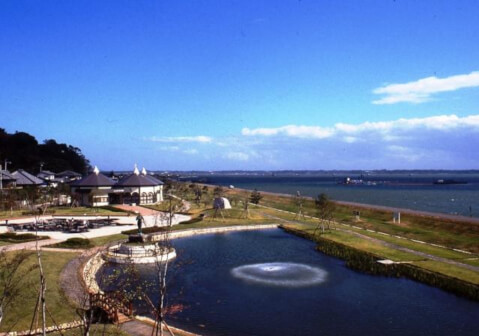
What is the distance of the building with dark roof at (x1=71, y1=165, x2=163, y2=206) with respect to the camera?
Answer: 66.6 m

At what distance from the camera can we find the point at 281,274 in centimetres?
2667

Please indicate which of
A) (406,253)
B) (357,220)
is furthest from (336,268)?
(357,220)

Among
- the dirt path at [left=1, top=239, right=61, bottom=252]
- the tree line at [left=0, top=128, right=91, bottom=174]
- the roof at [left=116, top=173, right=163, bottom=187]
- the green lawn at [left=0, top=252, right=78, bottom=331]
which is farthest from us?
the tree line at [left=0, top=128, right=91, bottom=174]

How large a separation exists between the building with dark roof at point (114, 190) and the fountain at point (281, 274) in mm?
43384

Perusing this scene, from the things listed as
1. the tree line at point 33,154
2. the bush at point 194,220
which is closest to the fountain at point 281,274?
the bush at point 194,220

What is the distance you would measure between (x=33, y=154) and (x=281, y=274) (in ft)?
393

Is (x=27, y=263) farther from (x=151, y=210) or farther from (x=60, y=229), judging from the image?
(x=151, y=210)

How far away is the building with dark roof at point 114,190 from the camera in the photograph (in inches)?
2621

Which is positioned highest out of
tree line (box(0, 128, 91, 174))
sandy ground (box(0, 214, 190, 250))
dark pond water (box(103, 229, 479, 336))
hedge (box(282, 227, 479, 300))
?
tree line (box(0, 128, 91, 174))

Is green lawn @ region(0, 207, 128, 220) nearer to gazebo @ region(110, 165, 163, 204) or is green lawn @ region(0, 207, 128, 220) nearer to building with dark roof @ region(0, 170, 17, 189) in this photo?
gazebo @ region(110, 165, 163, 204)

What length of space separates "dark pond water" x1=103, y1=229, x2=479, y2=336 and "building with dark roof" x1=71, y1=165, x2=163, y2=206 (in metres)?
39.0

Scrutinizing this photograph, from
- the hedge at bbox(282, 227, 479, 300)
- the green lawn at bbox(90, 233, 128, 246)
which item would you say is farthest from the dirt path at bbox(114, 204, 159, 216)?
the hedge at bbox(282, 227, 479, 300)

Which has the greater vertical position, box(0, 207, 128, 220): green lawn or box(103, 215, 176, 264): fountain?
box(0, 207, 128, 220): green lawn

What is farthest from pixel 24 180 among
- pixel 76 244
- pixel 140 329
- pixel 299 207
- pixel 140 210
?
pixel 140 329
